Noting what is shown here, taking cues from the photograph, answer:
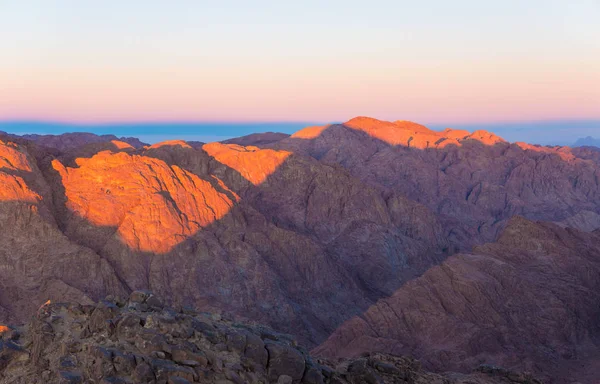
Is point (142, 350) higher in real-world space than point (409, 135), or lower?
higher

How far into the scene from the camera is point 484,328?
39.5 m

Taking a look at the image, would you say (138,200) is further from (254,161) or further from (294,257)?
(254,161)

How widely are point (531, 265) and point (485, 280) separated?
6.11 meters

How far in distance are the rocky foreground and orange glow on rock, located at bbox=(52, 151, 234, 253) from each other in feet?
116

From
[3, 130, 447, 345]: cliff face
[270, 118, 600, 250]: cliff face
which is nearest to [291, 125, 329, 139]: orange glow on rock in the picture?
[270, 118, 600, 250]: cliff face

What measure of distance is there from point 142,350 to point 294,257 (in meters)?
45.0

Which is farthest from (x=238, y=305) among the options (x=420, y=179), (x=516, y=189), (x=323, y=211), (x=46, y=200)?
(x=516, y=189)

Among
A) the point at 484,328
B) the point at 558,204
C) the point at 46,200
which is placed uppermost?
the point at 46,200

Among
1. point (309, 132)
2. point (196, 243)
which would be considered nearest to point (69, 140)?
point (309, 132)

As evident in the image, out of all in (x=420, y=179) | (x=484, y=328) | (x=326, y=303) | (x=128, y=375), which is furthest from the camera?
(x=420, y=179)

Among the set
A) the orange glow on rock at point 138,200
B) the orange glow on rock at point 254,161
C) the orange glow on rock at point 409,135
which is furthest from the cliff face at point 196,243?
the orange glow on rock at point 409,135

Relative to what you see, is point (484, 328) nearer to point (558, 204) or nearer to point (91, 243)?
point (91, 243)

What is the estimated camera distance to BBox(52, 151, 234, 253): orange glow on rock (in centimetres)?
5247

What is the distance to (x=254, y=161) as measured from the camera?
3071 inches
